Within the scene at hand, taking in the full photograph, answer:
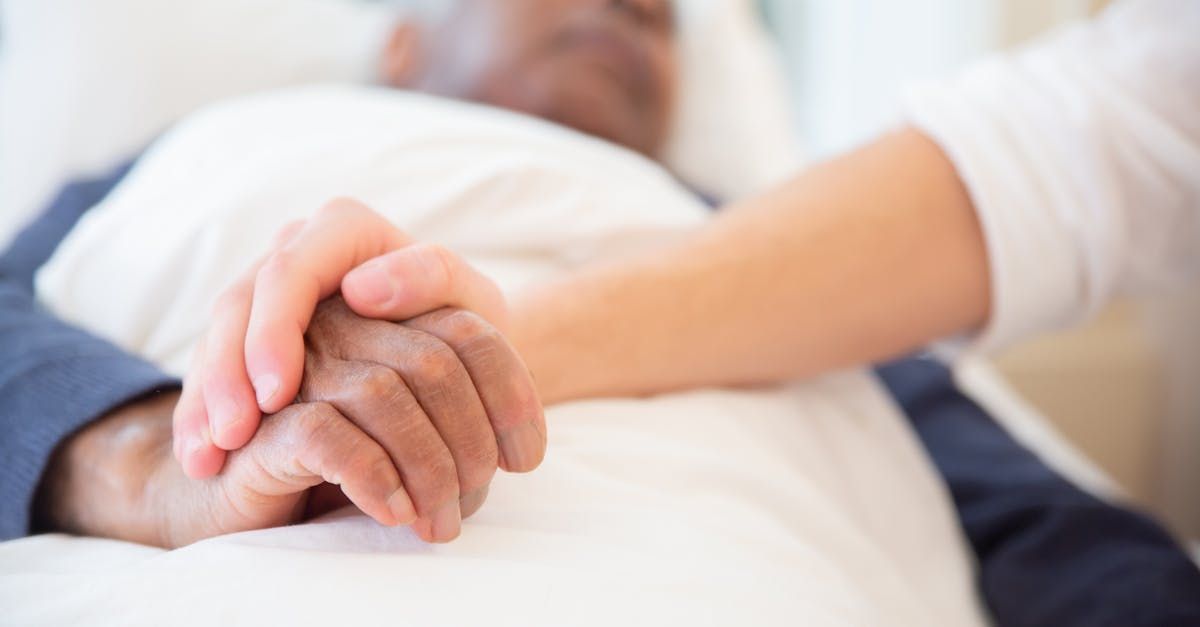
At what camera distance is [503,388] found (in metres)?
0.40

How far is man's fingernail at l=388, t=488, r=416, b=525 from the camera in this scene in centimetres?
38

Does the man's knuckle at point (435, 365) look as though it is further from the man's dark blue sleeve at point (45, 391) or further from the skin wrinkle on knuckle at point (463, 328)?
the man's dark blue sleeve at point (45, 391)

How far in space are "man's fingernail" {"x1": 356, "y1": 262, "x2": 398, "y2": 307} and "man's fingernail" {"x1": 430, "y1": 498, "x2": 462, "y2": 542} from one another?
0.31 feet

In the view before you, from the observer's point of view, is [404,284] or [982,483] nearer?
[404,284]

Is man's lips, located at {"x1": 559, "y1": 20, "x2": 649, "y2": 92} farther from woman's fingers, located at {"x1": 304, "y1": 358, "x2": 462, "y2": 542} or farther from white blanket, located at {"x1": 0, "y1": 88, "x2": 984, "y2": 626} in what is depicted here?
woman's fingers, located at {"x1": 304, "y1": 358, "x2": 462, "y2": 542}

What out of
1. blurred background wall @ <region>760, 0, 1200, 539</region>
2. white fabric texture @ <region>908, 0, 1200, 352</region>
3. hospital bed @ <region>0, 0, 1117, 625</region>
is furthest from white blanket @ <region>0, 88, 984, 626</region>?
blurred background wall @ <region>760, 0, 1200, 539</region>

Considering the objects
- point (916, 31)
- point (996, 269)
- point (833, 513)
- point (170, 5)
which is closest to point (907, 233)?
point (996, 269)

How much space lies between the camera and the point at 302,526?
0.41m

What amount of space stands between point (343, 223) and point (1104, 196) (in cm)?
50

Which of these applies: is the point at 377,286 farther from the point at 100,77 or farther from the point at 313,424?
the point at 100,77

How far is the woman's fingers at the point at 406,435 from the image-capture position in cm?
38

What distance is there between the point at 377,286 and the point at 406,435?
0.25 feet

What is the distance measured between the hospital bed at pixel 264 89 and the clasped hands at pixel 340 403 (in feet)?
0.08

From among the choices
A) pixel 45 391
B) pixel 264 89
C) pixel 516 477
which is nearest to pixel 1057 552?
pixel 516 477
